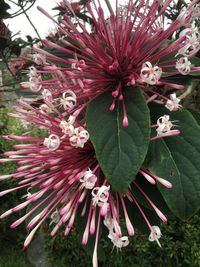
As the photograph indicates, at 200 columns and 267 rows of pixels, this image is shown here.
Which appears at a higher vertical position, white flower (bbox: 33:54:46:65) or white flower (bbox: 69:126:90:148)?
white flower (bbox: 33:54:46:65)

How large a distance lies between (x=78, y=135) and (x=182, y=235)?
1.97 meters

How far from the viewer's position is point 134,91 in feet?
1.84

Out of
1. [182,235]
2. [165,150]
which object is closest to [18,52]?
[165,150]

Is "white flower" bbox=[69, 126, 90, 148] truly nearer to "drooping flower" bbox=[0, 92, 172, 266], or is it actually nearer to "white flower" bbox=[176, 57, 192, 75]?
"drooping flower" bbox=[0, 92, 172, 266]

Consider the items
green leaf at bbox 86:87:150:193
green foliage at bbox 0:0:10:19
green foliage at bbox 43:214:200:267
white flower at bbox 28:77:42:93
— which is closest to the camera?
green leaf at bbox 86:87:150:193

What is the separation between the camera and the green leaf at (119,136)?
1.57 ft

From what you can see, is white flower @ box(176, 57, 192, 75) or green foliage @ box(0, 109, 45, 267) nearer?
white flower @ box(176, 57, 192, 75)

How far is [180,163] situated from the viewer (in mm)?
532

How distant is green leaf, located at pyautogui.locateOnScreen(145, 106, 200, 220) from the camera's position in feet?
1.66

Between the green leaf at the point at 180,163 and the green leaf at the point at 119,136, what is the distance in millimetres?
55

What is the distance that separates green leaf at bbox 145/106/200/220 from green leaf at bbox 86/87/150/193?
55 mm

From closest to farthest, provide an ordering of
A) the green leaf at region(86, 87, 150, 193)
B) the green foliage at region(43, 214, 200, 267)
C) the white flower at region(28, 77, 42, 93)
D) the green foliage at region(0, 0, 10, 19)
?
the green leaf at region(86, 87, 150, 193), the white flower at region(28, 77, 42, 93), the green foliage at region(0, 0, 10, 19), the green foliage at region(43, 214, 200, 267)

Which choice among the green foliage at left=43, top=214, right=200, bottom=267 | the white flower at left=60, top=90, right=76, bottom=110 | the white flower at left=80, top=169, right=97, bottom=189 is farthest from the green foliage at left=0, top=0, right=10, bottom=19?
the green foliage at left=43, top=214, right=200, bottom=267

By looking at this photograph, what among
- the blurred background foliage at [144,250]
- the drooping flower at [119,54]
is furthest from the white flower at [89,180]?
the blurred background foliage at [144,250]
